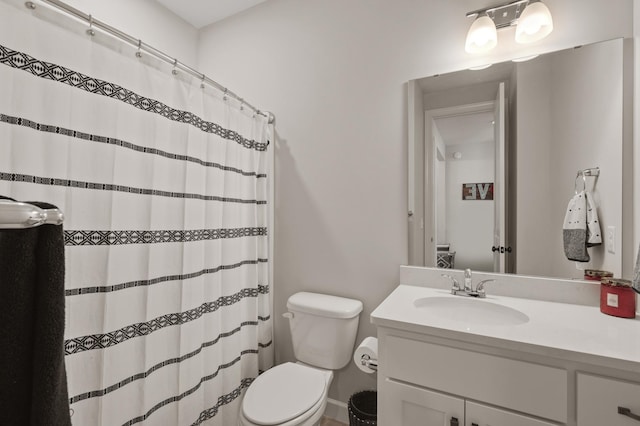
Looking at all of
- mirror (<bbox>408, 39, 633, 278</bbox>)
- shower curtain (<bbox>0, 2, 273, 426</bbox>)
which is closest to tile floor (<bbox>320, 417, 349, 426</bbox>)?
shower curtain (<bbox>0, 2, 273, 426</bbox>)

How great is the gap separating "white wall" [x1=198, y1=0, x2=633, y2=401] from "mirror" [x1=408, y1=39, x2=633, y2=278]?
0.10 meters

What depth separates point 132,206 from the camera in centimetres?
121

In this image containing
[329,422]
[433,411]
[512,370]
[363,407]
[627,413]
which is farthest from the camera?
[329,422]

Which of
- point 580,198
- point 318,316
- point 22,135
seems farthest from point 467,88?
point 22,135

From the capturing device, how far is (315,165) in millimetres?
1996

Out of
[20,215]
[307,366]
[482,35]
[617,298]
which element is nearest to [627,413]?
[617,298]

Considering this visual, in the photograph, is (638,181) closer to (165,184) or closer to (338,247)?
(338,247)

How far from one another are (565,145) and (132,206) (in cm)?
192

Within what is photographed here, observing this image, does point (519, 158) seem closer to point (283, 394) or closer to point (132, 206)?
point (283, 394)

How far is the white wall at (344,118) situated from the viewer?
170 centimetres

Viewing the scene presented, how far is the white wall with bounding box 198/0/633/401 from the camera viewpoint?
1704 millimetres

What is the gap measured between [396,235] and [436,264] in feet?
0.87

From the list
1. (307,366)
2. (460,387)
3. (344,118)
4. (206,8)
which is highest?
(206,8)

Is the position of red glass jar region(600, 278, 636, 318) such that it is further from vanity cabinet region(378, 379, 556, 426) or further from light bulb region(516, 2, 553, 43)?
light bulb region(516, 2, 553, 43)
